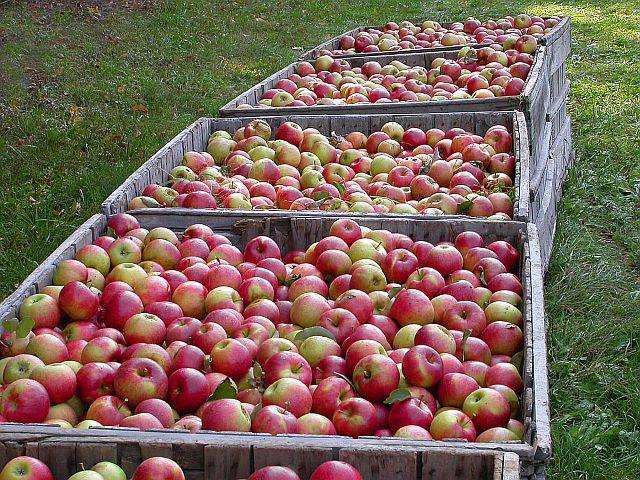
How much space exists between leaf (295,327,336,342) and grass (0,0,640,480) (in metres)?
1.14

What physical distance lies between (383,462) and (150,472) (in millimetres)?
526

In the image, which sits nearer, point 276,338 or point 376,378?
point 376,378

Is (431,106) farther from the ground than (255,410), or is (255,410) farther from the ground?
(431,106)

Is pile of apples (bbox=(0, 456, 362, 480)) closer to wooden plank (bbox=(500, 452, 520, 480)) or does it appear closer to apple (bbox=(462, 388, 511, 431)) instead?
wooden plank (bbox=(500, 452, 520, 480))

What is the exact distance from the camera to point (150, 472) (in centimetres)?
169

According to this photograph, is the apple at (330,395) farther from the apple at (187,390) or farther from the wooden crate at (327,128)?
the wooden crate at (327,128)

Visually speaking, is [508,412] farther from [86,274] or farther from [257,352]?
[86,274]

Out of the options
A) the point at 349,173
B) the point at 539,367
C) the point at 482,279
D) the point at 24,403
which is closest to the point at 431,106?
the point at 349,173

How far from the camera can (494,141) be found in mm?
4258

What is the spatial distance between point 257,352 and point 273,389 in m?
0.30

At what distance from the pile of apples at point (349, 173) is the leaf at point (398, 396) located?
1.45 m

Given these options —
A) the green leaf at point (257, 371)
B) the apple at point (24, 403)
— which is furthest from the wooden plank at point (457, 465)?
the apple at point (24, 403)

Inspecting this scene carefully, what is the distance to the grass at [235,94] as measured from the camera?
3.59 metres

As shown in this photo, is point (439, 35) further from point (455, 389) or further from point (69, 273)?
point (455, 389)
